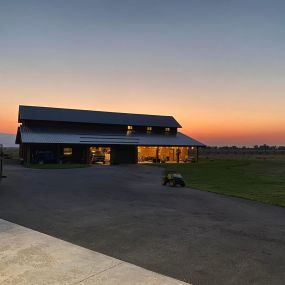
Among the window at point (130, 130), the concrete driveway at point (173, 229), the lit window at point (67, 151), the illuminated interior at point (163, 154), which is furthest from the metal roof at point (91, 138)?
the concrete driveway at point (173, 229)

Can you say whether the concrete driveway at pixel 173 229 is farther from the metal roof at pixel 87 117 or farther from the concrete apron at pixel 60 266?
the metal roof at pixel 87 117

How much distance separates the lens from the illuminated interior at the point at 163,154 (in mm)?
53156

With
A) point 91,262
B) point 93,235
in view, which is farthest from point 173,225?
point 91,262

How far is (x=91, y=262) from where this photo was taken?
22.4ft

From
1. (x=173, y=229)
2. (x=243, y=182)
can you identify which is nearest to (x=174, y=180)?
(x=243, y=182)

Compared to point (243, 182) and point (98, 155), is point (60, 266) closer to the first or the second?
point (243, 182)

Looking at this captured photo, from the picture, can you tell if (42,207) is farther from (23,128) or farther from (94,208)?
(23,128)

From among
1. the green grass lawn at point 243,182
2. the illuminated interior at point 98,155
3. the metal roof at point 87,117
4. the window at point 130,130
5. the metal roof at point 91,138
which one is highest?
the metal roof at point 87,117

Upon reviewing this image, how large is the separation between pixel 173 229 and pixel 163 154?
1767 inches

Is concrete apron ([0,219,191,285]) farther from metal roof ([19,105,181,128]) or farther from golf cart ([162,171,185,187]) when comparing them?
metal roof ([19,105,181,128])

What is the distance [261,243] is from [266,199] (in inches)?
Result: 348

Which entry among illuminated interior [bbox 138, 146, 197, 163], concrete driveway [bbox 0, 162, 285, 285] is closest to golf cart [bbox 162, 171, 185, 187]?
concrete driveway [bbox 0, 162, 285, 285]

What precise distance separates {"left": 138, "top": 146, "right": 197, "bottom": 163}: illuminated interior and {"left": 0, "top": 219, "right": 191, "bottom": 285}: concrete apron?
147ft

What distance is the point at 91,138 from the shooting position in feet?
159
